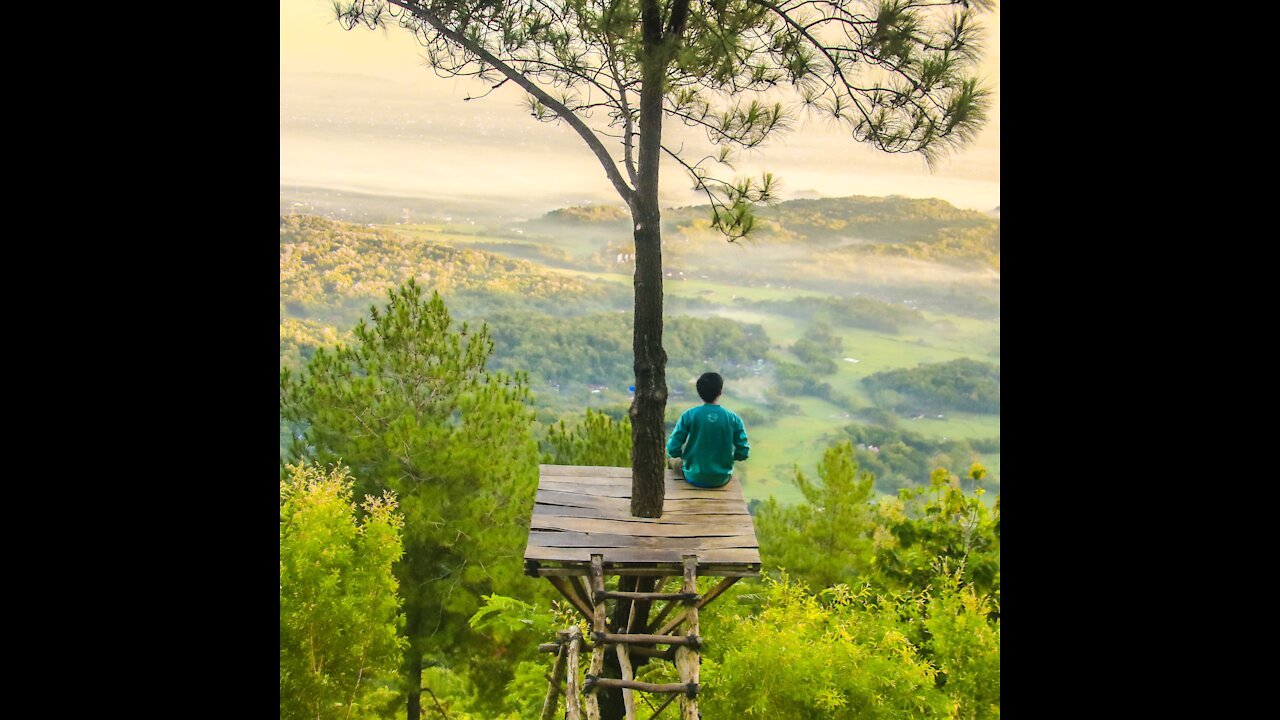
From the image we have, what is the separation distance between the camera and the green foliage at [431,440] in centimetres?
866

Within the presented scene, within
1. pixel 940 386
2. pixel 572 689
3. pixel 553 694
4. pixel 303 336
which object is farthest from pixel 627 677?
pixel 940 386

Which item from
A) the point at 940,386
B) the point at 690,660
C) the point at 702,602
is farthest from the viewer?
the point at 940,386

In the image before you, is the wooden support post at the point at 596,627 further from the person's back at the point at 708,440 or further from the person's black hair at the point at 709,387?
the person's black hair at the point at 709,387

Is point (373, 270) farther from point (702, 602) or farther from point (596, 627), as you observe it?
point (596, 627)

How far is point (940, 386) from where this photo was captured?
78.5ft

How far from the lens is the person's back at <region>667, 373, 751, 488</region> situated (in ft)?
15.4

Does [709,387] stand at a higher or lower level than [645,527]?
higher

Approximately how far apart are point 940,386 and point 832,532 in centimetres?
1564

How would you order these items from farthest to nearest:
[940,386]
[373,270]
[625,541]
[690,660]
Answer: [940,386]
[373,270]
[625,541]
[690,660]

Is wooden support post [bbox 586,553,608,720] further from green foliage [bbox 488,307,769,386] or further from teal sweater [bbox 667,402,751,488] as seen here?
green foliage [bbox 488,307,769,386]

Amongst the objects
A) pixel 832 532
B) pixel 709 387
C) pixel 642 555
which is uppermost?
pixel 709 387

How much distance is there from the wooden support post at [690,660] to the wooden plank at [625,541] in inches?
6.5

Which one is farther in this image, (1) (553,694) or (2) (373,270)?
(2) (373,270)

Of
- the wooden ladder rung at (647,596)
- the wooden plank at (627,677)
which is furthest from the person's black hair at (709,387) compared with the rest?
the wooden plank at (627,677)
